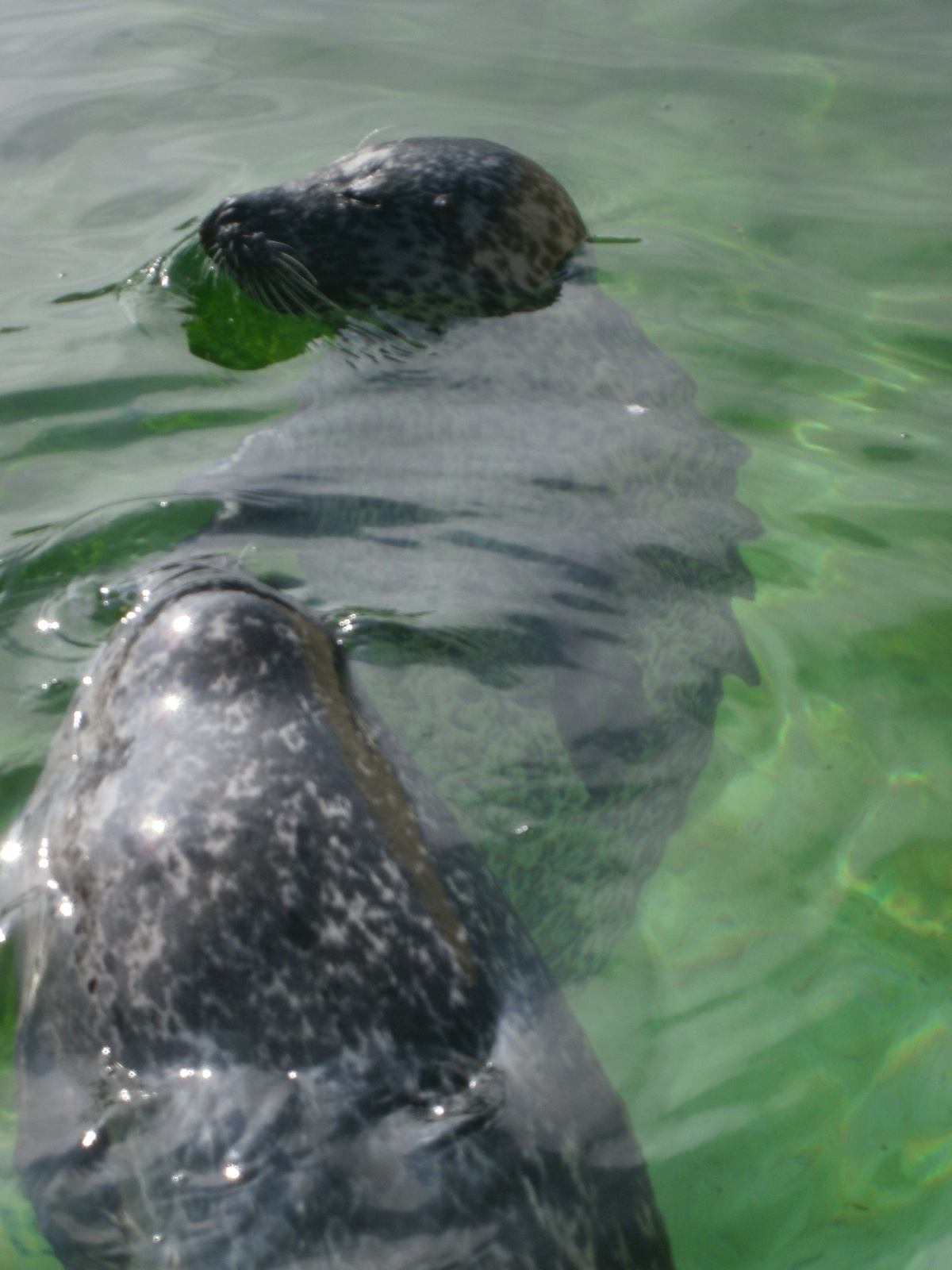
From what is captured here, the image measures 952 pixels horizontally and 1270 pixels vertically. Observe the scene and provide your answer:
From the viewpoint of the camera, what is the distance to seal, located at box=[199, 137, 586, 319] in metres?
4.92

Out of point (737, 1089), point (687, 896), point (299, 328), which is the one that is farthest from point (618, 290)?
point (737, 1089)

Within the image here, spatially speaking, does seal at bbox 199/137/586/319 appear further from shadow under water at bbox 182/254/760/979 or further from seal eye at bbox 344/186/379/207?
shadow under water at bbox 182/254/760/979

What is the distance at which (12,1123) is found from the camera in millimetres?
2445

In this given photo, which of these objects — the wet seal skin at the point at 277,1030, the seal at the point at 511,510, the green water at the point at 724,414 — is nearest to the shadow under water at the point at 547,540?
the seal at the point at 511,510

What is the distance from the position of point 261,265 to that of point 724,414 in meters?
1.83

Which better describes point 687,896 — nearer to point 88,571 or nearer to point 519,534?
point 519,534

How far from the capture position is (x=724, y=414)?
478cm

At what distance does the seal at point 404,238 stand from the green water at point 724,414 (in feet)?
1.12

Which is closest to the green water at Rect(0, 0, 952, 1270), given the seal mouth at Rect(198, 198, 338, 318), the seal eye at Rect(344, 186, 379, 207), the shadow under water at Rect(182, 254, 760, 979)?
the shadow under water at Rect(182, 254, 760, 979)

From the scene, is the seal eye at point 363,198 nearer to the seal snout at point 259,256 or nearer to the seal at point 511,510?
the seal at point 511,510

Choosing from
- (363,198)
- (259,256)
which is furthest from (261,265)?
(363,198)

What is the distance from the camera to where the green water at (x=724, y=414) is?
2641mm

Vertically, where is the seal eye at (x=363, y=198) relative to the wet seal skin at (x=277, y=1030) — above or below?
above

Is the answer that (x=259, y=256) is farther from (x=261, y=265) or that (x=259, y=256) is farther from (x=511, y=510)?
(x=511, y=510)
